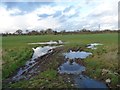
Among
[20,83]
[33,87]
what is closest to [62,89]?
[33,87]

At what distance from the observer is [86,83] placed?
1762 centimetres

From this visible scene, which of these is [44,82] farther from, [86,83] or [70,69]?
[70,69]

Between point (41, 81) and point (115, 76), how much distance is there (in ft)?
18.1

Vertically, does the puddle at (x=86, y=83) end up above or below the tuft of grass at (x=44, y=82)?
below

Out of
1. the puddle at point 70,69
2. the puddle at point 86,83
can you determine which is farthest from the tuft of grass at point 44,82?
the puddle at point 70,69

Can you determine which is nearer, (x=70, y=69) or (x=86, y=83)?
(x=86, y=83)

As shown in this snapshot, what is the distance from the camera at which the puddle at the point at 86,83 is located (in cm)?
1677

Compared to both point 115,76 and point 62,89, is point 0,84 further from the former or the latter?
point 115,76

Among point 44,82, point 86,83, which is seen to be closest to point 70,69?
point 86,83

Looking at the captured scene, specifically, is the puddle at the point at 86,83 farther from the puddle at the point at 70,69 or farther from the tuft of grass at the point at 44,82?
the puddle at the point at 70,69

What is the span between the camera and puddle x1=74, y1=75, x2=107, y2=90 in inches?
660

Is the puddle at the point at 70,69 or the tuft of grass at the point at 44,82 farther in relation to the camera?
the puddle at the point at 70,69

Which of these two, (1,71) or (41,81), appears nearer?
(41,81)

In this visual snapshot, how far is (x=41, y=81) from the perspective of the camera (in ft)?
58.6
